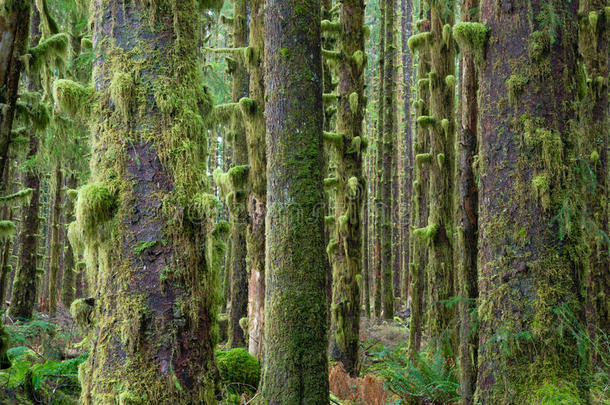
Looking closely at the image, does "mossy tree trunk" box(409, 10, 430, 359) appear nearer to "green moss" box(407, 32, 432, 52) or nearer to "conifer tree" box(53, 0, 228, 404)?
"green moss" box(407, 32, 432, 52)

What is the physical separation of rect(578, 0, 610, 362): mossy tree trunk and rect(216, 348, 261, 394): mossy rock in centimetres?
502

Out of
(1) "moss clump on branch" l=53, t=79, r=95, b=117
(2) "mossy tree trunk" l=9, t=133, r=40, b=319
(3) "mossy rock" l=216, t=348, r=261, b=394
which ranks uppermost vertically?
(1) "moss clump on branch" l=53, t=79, r=95, b=117

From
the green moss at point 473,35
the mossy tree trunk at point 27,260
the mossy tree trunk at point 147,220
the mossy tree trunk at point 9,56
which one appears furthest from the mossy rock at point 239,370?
the mossy tree trunk at point 27,260

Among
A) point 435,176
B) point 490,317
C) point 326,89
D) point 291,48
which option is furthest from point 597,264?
point 326,89

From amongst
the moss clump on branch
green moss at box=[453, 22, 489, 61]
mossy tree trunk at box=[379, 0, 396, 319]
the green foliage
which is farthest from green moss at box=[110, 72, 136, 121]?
mossy tree trunk at box=[379, 0, 396, 319]

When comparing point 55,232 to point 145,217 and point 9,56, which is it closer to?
point 9,56

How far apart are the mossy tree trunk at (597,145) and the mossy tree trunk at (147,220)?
599 cm

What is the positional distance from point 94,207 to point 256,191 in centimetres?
554

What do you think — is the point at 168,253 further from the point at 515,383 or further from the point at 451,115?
the point at 451,115

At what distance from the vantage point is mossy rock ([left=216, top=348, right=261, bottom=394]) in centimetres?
657

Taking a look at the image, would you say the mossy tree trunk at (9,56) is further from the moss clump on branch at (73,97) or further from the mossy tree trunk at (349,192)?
the mossy tree trunk at (349,192)

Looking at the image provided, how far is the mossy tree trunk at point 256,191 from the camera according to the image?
27.7 feet

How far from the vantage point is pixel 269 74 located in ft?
17.2

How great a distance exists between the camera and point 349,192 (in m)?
9.63
